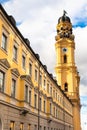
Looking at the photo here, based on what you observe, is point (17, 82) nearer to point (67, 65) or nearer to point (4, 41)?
point (4, 41)

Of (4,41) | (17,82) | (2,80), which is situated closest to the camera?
(2,80)

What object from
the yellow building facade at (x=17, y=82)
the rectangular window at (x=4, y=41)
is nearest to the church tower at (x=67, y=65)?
the yellow building facade at (x=17, y=82)

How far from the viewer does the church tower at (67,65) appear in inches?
3758

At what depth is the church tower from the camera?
95456 mm

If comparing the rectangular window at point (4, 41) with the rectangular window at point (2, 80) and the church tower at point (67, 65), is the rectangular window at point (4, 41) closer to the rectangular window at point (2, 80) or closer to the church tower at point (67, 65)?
the rectangular window at point (2, 80)

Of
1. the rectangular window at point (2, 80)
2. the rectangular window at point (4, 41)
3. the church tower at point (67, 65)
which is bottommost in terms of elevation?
the rectangular window at point (2, 80)

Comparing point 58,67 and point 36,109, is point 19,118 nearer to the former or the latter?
point 36,109

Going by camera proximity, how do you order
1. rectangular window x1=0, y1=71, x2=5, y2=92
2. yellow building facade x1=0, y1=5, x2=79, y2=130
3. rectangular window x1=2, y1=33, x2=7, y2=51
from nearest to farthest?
rectangular window x1=0, y1=71, x2=5, y2=92 → yellow building facade x1=0, y1=5, x2=79, y2=130 → rectangular window x1=2, y1=33, x2=7, y2=51

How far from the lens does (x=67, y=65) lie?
9962 cm

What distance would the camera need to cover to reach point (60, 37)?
341ft

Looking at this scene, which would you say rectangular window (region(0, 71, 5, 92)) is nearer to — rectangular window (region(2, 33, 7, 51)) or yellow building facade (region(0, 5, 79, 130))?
yellow building facade (region(0, 5, 79, 130))

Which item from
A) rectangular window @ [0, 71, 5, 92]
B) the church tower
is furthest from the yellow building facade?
the church tower

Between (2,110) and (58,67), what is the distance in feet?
254

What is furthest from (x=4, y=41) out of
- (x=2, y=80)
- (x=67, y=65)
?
(x=67, y=65)
